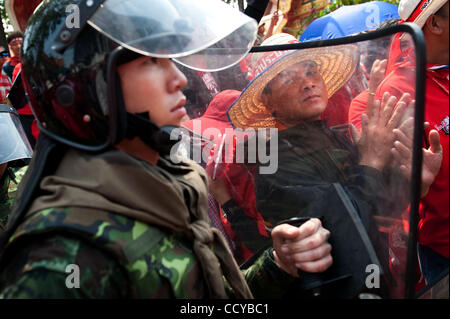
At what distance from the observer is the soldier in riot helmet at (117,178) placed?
1.04 meters

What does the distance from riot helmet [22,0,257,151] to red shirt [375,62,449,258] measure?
0.57 m

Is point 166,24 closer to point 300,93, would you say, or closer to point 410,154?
point 300,93

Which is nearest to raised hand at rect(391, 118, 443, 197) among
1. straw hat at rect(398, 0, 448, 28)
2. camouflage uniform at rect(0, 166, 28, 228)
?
straw hat at rect(398, 0, 448, 28)

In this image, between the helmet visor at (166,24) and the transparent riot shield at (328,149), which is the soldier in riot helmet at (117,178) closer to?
the helmet visor at (166,24)

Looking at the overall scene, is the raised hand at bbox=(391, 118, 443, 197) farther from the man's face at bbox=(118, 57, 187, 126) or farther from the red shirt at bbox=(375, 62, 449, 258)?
the man's face at bbox=(118, 57, 187, 126)

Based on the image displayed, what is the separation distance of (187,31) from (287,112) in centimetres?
57

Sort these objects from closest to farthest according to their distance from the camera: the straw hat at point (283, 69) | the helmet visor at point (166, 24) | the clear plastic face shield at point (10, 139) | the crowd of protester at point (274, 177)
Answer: the crowd of protester at point (274, 177)
the helmet visor at point (166, 24)
the straw hat at point (283, 69)
the clear plastic face shield at point (10, 139)

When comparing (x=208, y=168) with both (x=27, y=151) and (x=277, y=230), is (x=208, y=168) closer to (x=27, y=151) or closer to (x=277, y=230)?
(x=277, y=230)

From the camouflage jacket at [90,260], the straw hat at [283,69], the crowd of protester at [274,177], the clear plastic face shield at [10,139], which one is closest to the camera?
the camouflage jacket at [90,260]

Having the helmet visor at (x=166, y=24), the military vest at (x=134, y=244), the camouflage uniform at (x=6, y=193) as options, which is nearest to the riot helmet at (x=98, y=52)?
the helmet visor at (x=166, y=24)

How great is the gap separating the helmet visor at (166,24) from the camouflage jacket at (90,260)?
512 mm

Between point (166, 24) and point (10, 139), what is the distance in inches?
82.4

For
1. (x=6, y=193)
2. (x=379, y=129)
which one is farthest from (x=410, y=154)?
(x=6, y=193)

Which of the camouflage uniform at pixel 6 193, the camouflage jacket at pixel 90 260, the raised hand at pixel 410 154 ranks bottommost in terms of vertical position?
the camouflage uniform at pixel 6 193
